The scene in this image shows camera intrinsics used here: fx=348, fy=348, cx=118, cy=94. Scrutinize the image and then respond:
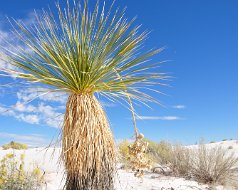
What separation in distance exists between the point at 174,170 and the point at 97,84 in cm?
542

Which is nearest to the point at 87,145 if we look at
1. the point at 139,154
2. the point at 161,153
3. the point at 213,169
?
the point at 139,154

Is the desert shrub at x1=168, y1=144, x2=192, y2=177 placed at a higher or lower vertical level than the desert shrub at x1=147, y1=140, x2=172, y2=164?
lower

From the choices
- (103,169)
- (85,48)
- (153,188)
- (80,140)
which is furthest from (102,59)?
(153,188)

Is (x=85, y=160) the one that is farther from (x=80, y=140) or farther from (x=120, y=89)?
(x=120, y=89)

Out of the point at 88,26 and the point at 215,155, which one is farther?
the point at 215,155

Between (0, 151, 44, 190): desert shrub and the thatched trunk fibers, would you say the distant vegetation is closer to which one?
(0, 151, 44, 190): desert shrub

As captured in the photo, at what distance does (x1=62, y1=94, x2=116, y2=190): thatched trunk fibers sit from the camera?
5.12m

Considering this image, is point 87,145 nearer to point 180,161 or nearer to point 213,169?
point 213,169

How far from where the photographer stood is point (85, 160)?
5.12 meters

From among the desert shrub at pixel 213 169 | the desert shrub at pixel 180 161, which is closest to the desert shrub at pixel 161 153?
Result: the desert shrub at pixel 180 161

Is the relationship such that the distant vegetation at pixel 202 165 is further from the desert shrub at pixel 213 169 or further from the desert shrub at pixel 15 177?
the desert shrub at pixel 15 177

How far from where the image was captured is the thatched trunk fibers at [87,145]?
5.12m

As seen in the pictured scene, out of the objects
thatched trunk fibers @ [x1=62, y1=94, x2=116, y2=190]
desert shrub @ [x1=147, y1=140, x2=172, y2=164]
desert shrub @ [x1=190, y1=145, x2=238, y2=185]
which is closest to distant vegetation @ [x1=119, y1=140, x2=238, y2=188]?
desert shrub @ [x1=190, y1=145, x2=238, y2=185]

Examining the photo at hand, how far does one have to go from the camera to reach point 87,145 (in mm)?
5109
